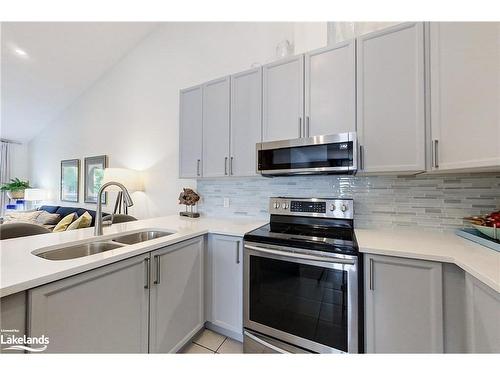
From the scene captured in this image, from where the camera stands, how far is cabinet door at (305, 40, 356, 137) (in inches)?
59.9

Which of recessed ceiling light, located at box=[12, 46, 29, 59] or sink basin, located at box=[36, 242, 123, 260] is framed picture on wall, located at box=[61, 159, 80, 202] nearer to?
recessed ceiling light, located at box=[12, 46, 29, 59]

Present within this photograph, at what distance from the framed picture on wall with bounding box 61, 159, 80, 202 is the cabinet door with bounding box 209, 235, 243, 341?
13.0 feet

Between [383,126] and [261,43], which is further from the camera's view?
[261,43]

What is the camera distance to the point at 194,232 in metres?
1.59

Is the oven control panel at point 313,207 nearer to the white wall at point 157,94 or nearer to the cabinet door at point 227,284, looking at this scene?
the cabinet door at point 227,284

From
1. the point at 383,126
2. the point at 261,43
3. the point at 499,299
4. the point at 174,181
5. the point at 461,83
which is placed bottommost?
the point at 499,299

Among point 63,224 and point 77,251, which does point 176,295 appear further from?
point 63,224

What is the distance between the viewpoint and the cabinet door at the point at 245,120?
1874mm

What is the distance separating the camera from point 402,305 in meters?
1.12

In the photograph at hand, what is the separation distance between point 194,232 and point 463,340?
1598 mm

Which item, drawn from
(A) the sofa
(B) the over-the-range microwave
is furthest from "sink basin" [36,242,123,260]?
(A) the sofa
